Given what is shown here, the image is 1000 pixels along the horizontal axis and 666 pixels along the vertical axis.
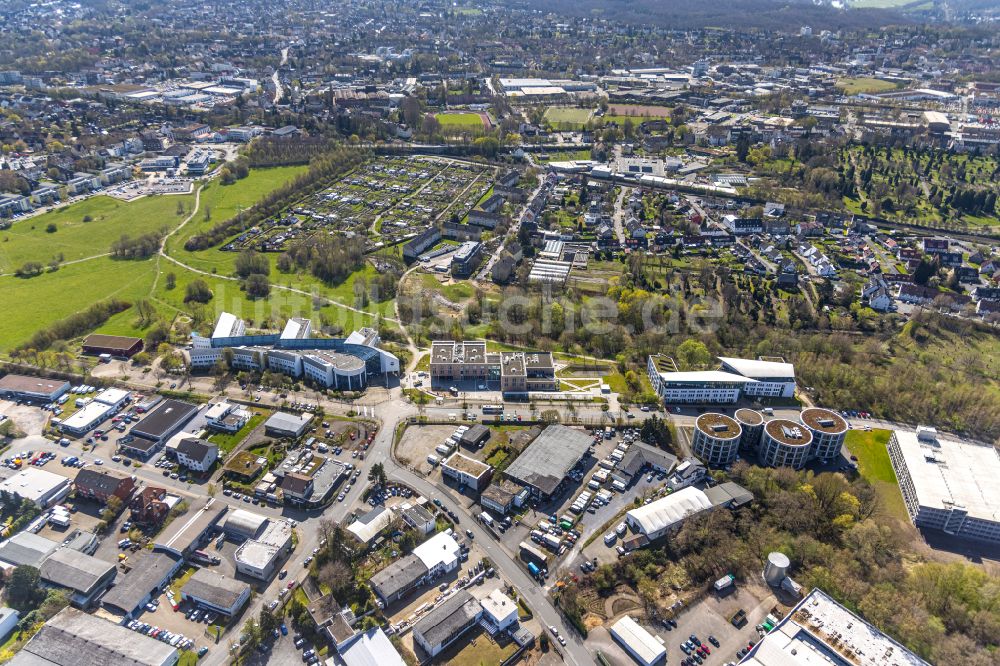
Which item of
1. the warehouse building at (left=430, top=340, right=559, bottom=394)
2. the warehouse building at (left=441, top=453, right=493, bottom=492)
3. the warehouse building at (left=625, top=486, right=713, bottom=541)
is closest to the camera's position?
the warehouse building at (left=625, top=486, right=713, bottom=541)

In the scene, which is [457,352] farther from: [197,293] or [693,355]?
[197,293]

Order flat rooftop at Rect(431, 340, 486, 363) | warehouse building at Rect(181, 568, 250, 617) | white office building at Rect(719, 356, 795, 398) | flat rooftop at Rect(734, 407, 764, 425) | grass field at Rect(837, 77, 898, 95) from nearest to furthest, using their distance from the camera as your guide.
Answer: warehouse building at Rect(181, 568, 250, 617), flat rooftop at Rect(734, 407, 764, 425), white office building at Rect(719, 356, 795, 398), flat rooftop at Rect(431, 340, 486, 363), grass field at Rect(837, 77, 898, 95)

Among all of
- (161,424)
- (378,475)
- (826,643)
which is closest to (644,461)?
(826,643)

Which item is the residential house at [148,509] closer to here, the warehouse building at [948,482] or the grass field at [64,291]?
the grass field at [64,291]

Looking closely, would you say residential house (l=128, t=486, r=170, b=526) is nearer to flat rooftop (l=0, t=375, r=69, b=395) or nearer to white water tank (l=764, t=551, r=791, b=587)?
flat rooftop (l=0, t=375, r=69, b=395)

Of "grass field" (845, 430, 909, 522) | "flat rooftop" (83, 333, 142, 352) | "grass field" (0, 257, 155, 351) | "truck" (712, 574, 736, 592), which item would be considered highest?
"grass field" (0, 257, 155, 351)

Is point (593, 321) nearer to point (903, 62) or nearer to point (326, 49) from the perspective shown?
point (326, 49)

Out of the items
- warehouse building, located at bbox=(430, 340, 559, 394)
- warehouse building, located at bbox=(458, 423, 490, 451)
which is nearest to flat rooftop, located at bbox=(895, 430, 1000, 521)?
warehouse building, located at bbox=(430, 340, 559, 394)

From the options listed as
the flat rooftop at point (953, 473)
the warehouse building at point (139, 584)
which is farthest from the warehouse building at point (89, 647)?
the flat rooftop at point (953, 473)
